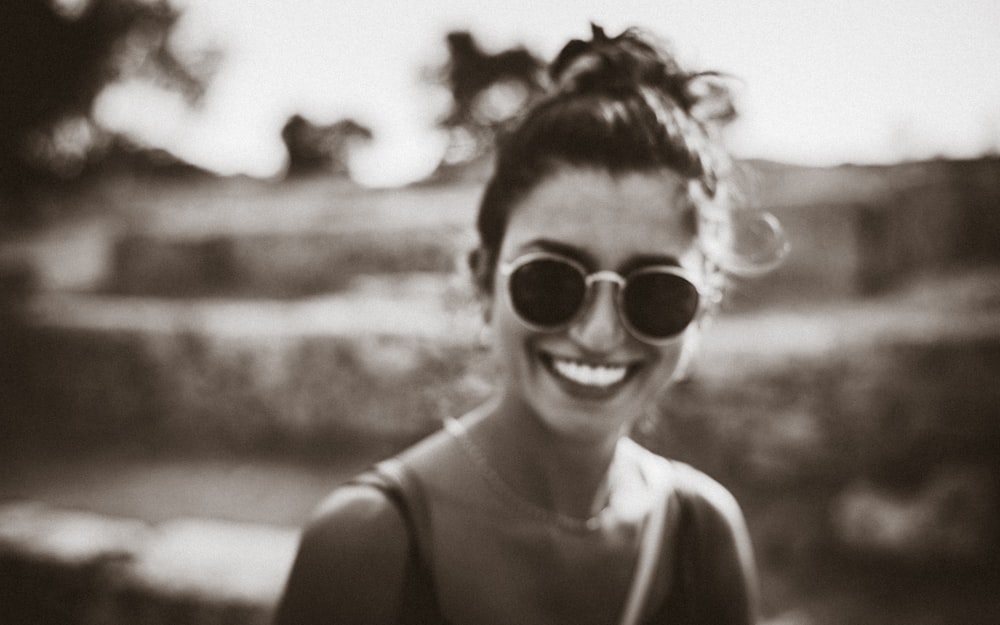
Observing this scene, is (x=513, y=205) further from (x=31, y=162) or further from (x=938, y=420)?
(x=31, y=162)

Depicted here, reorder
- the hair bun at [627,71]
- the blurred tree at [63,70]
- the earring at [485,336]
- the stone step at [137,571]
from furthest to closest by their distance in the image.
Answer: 1. the blurred tree at [63,70]
2. the stone step at [137,571]
3. the earring at [485,336]
4. the hair bun at [627,71]

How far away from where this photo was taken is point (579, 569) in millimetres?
1207

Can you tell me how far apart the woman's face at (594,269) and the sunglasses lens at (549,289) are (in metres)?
0.03

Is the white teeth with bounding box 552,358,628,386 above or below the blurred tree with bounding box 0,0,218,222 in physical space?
below

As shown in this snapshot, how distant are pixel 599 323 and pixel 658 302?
11 centimetres

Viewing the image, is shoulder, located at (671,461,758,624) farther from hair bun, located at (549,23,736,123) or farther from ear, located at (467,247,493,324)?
hair bun, located at (549,23,736,123)

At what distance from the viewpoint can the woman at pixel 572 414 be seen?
1.05 meters

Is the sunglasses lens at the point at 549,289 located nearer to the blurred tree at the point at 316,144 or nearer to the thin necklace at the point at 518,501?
the thin necklace at the point at 518,501

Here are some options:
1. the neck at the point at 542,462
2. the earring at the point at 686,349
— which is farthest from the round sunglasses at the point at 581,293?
the neck at the point at 542,462

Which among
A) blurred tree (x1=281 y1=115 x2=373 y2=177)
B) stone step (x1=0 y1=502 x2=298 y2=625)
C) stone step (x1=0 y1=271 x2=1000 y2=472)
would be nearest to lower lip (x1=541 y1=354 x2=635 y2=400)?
stone step (x1=0 y1=502 x2=298 y2=625)

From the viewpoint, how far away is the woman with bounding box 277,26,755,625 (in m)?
1.05

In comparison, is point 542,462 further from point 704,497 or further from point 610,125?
point 610,125

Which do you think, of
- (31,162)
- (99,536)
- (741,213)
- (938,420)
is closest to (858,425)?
(938,420)

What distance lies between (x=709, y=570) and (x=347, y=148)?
65.6 feet
